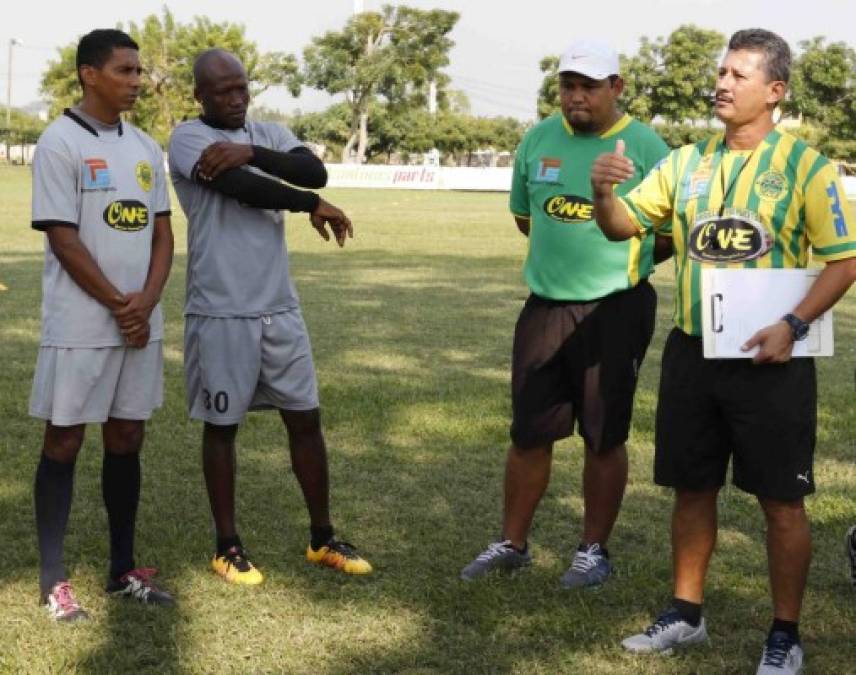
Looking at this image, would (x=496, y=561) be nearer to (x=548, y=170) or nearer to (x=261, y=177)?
(x=548, y=170)

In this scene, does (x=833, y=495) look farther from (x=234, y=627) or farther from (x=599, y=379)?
(x=234, y=627)

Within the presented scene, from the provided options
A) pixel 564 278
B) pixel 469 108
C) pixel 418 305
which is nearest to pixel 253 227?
pixel 564 278

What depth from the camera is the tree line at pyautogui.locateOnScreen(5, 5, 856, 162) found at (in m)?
64.6

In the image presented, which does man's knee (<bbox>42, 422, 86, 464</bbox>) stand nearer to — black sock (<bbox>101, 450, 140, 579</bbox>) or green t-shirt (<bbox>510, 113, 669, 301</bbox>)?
black sock (<bbox>101, 450, 140, 579</bbox>)

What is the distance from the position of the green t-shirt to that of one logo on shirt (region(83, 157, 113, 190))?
5.33 feet

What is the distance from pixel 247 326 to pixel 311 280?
11500 mm

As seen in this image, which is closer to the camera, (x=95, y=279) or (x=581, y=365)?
(x=95, y=279)

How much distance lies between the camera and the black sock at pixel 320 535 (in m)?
5.42

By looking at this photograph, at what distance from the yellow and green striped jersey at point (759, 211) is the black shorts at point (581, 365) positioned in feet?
3.00

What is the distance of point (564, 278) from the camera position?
518cm

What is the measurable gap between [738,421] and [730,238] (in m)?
0.57

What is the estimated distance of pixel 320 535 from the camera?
17.8ft

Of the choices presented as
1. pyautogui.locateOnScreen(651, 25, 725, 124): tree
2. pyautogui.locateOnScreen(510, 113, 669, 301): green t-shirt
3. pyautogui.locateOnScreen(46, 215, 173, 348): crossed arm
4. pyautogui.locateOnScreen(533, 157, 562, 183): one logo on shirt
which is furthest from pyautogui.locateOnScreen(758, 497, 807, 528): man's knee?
pyautogui.locateOnScreen(651, 25, 725, 124): tree

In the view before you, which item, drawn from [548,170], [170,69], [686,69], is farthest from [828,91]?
[548,170]
